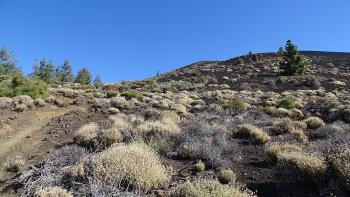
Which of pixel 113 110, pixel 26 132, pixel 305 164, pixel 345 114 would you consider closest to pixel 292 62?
pixel 345 114

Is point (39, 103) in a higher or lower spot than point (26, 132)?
higher

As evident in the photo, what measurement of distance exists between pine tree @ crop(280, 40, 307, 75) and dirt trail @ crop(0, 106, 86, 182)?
38.3 m

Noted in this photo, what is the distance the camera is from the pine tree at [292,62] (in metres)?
53.9

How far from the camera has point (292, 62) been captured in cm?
5512

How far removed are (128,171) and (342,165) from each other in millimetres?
4816

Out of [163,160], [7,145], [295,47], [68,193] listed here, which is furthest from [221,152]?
[295,47]

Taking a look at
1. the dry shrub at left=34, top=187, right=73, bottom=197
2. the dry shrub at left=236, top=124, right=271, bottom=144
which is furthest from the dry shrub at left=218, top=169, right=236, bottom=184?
the dry shrub at left=236, top=124, right=271, bottom=144

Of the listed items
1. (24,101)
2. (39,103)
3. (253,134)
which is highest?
(24,101)

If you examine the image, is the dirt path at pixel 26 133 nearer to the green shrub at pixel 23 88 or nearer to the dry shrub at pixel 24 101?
the dry shrub at pixel 24 101

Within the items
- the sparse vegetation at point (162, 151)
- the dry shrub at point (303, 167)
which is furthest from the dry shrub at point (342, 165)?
the dry shrub at point (303, 167)

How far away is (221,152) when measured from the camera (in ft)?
39.6

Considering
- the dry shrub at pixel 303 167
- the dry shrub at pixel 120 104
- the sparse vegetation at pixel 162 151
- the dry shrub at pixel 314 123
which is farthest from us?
the dry shrub at pixel 120 104

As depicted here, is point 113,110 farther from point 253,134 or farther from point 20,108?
point 253,134

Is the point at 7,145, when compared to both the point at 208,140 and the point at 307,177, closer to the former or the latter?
the point at 208,140
